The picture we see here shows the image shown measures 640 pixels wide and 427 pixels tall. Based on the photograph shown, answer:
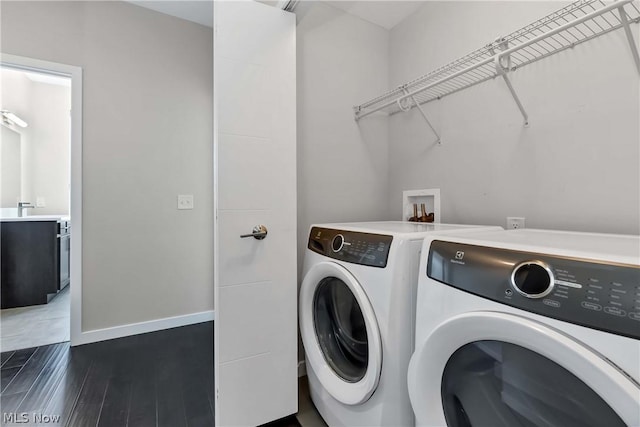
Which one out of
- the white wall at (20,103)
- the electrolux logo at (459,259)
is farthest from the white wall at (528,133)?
the white wall at (20,103)

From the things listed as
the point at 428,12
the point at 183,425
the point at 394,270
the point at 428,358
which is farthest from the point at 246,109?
A: the point at 183,425

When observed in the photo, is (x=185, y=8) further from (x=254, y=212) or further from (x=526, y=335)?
(x=526, y=335)

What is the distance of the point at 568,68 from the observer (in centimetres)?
116

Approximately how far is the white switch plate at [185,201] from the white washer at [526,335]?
7.19 ft

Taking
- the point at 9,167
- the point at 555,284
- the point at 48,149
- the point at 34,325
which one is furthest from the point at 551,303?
the point at 48,149

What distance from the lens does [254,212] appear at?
4.27 ft

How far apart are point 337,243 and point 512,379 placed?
70 cm

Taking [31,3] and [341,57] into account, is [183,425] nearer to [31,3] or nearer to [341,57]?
[341,57]

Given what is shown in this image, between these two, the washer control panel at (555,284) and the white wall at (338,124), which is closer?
the washer control panel at (555,284)

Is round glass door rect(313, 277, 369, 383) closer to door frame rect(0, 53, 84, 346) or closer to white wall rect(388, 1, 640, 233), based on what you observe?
white wall rect(388, 1, 640, 233)

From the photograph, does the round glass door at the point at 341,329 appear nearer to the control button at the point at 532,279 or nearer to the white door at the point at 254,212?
the white door at the point at 254,212

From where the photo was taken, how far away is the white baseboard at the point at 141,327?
2063mm

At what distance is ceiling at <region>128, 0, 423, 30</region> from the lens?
1.78 meters

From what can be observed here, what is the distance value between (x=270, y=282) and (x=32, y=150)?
429 centimetres
